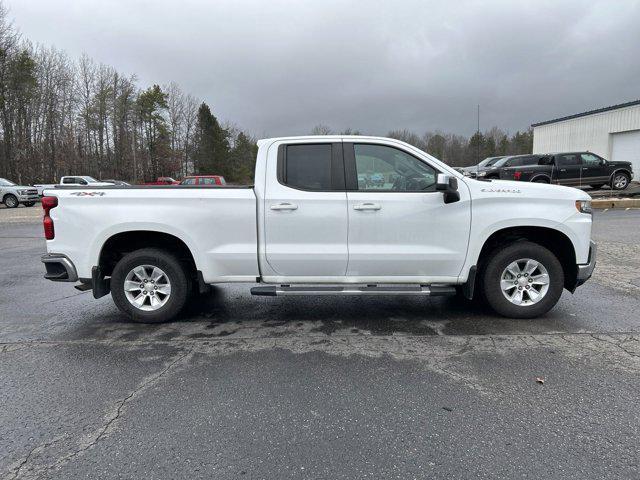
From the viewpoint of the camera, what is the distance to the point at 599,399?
3201 millimetres

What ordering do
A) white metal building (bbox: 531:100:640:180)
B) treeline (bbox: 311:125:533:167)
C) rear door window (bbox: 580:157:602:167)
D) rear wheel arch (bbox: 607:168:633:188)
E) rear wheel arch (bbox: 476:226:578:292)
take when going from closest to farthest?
rear wheel arch (bbox: 476:226:578:292)
rear door window (bbox: 580:157:602:167)
rear wheel arch (bbox: 607:168:633:188)
white metal building (bbox: 531:100:640:180)
treeline (bbox: 311:125:533:167)

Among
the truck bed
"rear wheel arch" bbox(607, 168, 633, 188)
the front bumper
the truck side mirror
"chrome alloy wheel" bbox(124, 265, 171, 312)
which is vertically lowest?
"chrome alloy wheel" bbox(124, 265, 171, 312)

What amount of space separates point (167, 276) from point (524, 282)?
401 cm

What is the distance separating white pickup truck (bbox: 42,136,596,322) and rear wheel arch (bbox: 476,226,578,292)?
1.0 inches

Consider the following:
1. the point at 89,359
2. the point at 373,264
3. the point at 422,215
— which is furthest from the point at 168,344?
the point at 422,215

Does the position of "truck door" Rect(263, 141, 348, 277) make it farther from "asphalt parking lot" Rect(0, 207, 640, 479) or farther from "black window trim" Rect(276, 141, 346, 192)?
"asphalt parking lot" Rect(0, 207, 640, 479)

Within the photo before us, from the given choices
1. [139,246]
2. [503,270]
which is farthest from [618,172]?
[139,246]

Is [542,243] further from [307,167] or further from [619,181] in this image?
[619,181]

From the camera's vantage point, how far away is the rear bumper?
15.9 ft

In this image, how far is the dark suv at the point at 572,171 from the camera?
1841 cm

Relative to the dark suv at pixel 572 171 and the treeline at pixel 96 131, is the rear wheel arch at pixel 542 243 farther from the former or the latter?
the treeline at pixel 96 131

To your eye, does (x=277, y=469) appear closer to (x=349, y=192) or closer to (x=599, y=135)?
(x=349, y=192)

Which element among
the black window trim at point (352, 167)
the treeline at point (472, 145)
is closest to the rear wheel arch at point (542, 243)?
the black window trim at point (352, 167)

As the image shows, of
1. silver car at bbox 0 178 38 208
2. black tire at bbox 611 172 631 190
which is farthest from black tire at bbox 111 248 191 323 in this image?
silver car at bbox 0 178 38 208
